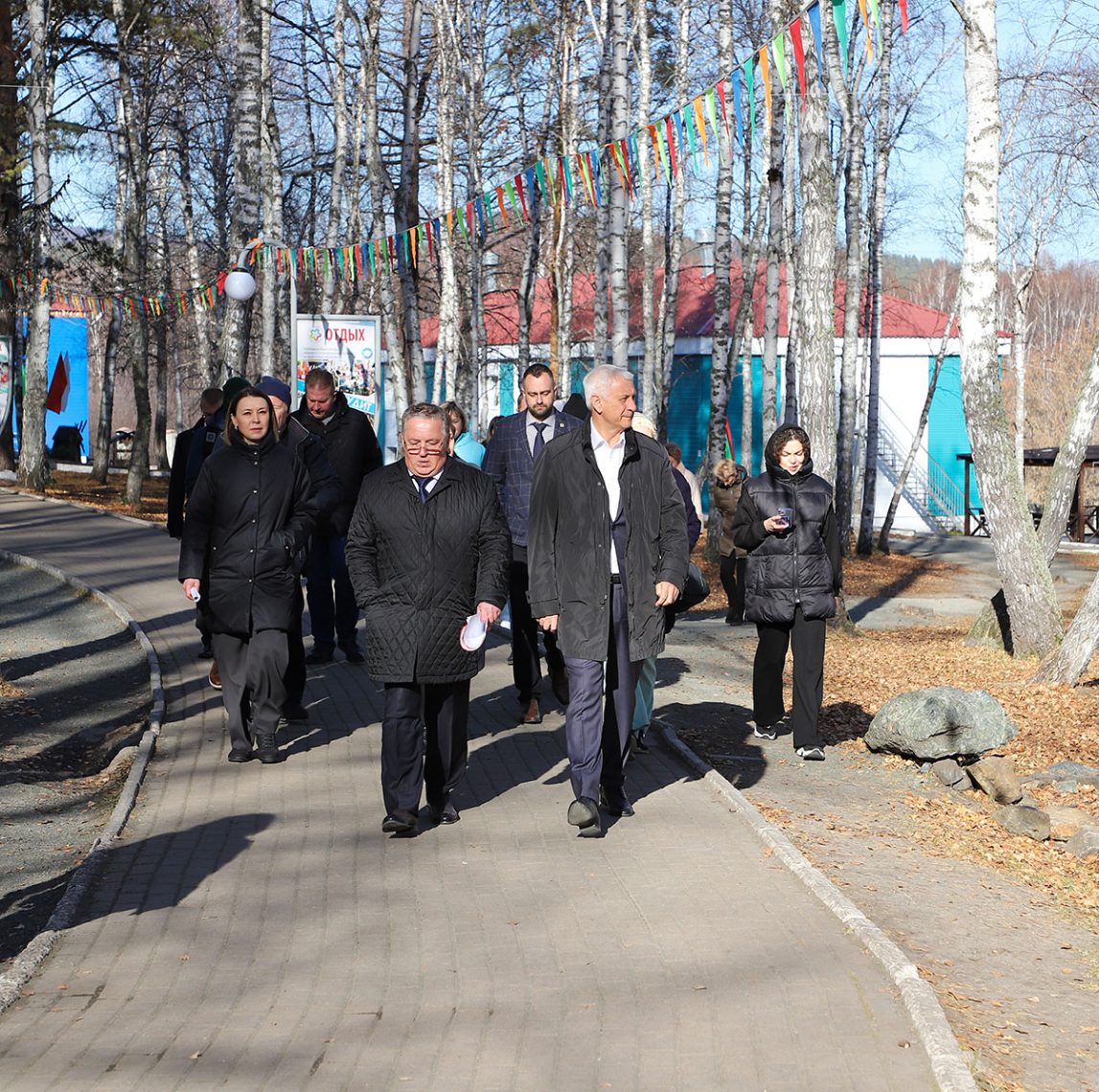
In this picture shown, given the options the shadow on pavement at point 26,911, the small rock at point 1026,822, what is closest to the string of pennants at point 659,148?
the small rock at point 1026,822

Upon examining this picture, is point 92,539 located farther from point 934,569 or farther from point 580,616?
point 580,616

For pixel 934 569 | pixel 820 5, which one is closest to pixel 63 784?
pixel 820 5

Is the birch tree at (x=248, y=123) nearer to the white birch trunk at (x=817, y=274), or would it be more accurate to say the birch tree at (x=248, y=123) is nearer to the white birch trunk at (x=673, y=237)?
the white birch trunk at (x=817, y=274)

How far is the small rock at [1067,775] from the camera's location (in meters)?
9.28

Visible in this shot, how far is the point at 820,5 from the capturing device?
10.6 m

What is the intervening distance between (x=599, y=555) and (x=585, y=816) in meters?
1.13

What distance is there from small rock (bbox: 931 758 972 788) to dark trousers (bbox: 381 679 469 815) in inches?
141

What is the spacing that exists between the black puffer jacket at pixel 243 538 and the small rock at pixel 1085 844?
13.9 ft

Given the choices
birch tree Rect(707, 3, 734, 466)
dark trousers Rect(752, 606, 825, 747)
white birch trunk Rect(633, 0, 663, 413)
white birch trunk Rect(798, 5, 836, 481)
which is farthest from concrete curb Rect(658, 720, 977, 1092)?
white birch trunk Rect(633, 0, 663, 413)

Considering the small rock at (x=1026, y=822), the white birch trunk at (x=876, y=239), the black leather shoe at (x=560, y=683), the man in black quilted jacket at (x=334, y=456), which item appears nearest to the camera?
the small rock at (x=1026, y=822)

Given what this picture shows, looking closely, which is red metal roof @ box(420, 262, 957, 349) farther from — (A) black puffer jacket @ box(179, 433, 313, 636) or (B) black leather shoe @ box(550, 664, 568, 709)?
(A) black puffer jacket @ box(179, 433, 313, 636)

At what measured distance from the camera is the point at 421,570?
6.55 metres

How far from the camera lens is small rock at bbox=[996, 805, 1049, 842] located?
318 inches

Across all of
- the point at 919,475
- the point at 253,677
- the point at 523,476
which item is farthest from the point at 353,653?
the point at 919,475
